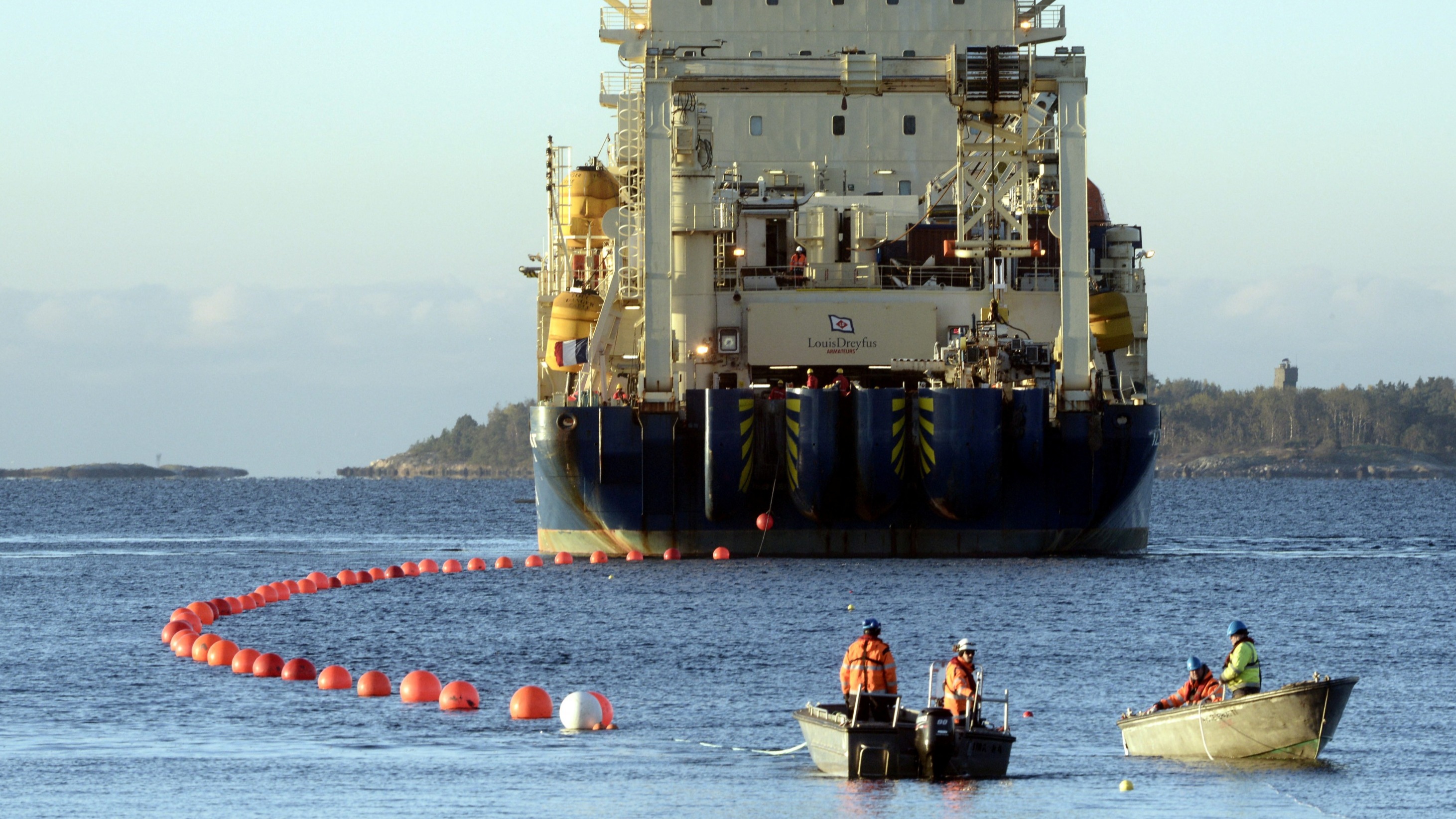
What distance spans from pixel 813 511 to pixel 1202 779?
1007 inches

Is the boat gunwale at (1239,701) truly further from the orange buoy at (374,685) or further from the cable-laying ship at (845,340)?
the cable-laying ship at (845,340)

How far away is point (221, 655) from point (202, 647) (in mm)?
1066

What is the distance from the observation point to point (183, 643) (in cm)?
3709

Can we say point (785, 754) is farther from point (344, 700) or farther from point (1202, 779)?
point (344, 700)

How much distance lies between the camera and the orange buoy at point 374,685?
31.3 metres

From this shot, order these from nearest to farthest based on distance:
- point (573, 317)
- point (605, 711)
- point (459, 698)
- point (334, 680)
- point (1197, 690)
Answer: point (1197, 690)
point (605, 711)
point (459, 698)
point (334, 680)
point (573, 317)

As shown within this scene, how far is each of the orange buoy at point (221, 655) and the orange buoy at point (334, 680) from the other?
327cm

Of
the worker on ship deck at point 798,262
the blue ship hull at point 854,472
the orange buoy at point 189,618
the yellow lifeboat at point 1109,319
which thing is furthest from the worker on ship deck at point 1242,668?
the yellow lifeboat at point 1109,319

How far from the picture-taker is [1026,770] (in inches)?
947

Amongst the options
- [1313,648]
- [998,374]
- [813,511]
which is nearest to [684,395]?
[813,511]

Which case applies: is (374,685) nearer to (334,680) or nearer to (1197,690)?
(334,680)

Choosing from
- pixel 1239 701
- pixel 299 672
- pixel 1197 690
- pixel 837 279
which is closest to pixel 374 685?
pixel 299 672

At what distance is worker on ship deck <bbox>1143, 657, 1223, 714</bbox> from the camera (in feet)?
80.9

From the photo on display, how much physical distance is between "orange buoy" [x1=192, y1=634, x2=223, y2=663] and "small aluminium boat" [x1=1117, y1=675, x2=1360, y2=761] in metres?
18.0
